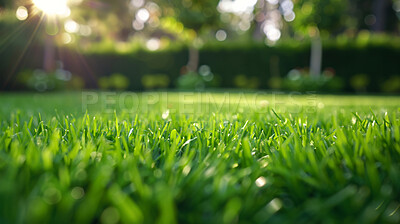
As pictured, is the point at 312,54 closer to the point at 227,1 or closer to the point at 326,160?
the point at 227,1

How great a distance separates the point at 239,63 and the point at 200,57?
6.53ft

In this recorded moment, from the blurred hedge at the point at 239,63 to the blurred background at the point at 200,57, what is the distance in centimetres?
4

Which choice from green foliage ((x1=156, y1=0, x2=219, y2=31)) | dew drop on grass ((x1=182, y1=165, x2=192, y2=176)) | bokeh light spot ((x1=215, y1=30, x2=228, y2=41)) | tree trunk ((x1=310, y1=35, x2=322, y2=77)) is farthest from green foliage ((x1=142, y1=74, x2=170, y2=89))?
bokeh light spot ((x1=215, y1=30, x2=228, y2=41))

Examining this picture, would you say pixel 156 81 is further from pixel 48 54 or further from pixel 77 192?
pixel 77 192

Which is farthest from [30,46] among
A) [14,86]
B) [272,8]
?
[272,8]

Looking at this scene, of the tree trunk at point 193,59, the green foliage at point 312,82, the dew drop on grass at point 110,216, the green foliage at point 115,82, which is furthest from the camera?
the green foliage at point 115,82

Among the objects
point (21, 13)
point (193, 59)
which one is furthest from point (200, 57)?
point (21, 13)

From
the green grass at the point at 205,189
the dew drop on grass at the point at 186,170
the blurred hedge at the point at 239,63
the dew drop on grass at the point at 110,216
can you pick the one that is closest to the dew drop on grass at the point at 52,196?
the green grass at the point at 205,189

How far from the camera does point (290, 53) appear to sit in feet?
41.0

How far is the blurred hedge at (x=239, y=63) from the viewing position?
11938mm

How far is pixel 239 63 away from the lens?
42.6ft

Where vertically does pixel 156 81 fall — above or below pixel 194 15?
below

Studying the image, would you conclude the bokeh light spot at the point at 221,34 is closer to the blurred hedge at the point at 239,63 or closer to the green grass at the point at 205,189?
the blurred hedge at the point at 239,63

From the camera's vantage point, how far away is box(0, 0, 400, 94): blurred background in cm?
1030
